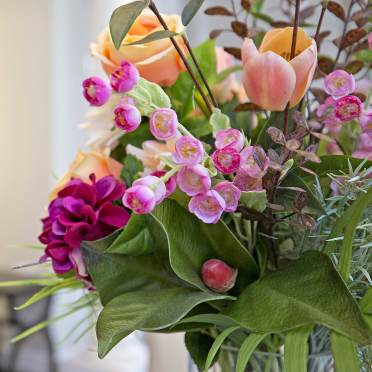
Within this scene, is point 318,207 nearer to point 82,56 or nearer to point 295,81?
point 295,81

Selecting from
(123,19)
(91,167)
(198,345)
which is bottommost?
(198,345)

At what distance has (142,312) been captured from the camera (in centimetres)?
33

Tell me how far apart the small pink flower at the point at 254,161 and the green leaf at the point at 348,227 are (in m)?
0.05

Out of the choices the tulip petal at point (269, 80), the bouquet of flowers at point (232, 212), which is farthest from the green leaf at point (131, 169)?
the tulip petal at point (269, 80)

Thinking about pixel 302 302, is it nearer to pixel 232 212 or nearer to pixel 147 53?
pixel 232 212

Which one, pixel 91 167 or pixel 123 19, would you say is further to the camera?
pixel 91 167

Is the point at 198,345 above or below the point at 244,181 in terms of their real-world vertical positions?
below

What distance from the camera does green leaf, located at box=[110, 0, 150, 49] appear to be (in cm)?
31

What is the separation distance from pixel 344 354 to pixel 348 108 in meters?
0.12

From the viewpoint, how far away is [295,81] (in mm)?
319

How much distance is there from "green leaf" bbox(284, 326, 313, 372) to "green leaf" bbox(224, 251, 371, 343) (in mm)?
18

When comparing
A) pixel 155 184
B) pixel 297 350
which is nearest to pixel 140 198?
pixel 155 184

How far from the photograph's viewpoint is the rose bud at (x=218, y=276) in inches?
14.2

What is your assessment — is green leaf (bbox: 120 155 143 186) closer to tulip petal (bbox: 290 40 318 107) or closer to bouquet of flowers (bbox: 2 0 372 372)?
bouquet of flowers (bbox: 2 0 372 372)
